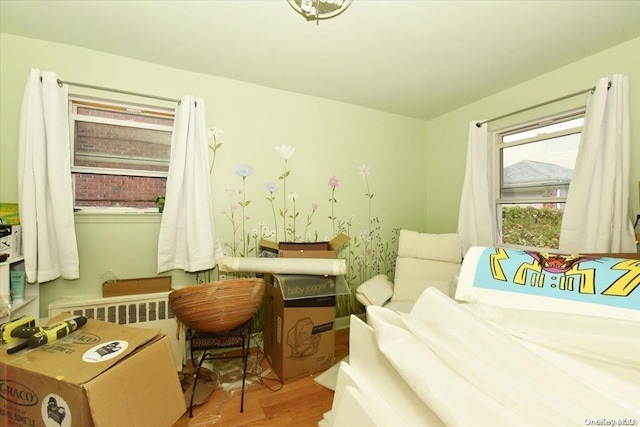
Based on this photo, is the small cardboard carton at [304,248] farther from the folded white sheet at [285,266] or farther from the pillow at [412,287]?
the pillow at [412,287]

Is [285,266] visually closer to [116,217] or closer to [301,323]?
[301,323]

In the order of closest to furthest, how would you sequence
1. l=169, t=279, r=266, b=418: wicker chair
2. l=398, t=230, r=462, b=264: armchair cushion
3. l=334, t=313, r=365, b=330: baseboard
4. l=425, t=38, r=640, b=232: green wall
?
l=169, t=279, r=266, b=418: wicker chair → l=425, t=38, r=640, b=232: green wall → l=398, t=230, r=462, b=264: armchair cushion → l=334, t=313, r=365, b=330: baseboard

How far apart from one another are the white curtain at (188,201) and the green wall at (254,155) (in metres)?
0.17

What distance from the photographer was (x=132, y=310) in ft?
5.88

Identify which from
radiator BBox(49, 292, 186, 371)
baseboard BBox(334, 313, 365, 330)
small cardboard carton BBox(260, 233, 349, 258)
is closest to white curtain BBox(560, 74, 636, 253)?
small cardboard carton BBox(260, 233, 349, 258)

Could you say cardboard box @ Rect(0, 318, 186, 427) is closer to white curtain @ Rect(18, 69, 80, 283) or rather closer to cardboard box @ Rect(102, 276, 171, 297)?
cardboard box @ Rect(102, 276, 171, 297)

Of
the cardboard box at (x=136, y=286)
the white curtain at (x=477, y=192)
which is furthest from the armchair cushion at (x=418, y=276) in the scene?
the cardboard box at (x=136, y=286)

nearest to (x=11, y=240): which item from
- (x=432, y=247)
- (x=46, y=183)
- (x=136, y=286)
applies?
(x=46, y=183)

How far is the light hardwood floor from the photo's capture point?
58.7 inches

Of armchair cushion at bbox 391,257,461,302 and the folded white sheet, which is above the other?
the folded white sheet

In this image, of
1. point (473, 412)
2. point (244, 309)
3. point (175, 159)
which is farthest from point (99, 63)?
point (473, 412)

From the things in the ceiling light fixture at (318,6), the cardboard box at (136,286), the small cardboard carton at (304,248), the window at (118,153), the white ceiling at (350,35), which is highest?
the white ceiling at (350,35)

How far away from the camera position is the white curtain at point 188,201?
Answer: 200 cm

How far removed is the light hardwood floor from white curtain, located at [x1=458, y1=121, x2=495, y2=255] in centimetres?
195
